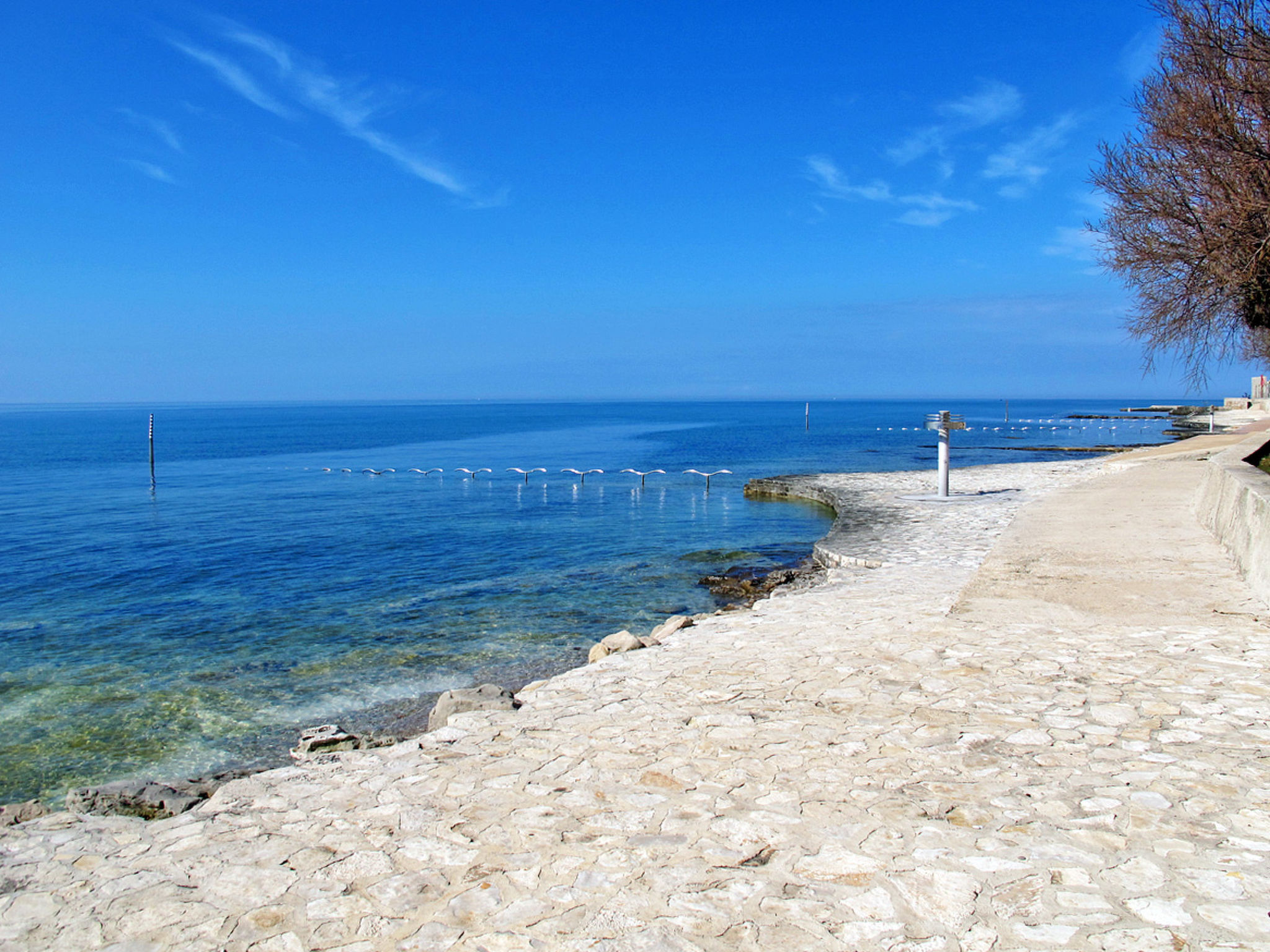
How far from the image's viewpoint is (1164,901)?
3600 mm

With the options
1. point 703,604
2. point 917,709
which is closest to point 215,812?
point 917,709

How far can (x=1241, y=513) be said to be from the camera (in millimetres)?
9797

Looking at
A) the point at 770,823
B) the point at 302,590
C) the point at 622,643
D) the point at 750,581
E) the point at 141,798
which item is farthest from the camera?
the point at 302,590

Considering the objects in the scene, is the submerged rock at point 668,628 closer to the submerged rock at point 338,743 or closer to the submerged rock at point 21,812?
the submerged rock at point 338,743

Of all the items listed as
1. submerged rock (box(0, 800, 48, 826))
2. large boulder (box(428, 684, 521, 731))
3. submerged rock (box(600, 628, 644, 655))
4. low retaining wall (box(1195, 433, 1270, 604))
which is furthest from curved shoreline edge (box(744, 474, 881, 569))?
submerged rock (box(0, 800, 48, 826))

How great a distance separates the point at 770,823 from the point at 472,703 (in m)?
3.49

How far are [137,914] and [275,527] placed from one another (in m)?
25.1

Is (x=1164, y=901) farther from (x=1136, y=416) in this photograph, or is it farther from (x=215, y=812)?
(x=1136, y=416)

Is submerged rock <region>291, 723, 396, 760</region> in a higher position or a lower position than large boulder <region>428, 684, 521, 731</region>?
lower

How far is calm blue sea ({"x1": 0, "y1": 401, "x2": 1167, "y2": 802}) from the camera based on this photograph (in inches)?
402

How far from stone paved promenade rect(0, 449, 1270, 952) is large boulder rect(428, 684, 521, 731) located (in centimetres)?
34

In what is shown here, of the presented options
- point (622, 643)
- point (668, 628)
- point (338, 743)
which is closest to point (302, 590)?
point (668, 628)

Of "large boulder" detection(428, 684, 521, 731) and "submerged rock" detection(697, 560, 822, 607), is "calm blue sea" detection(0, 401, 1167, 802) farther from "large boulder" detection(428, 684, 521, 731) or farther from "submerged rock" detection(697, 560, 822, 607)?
"large boulder" detection(428, 684, 521, 731)

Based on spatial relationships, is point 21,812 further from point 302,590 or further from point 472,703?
point 302,590
